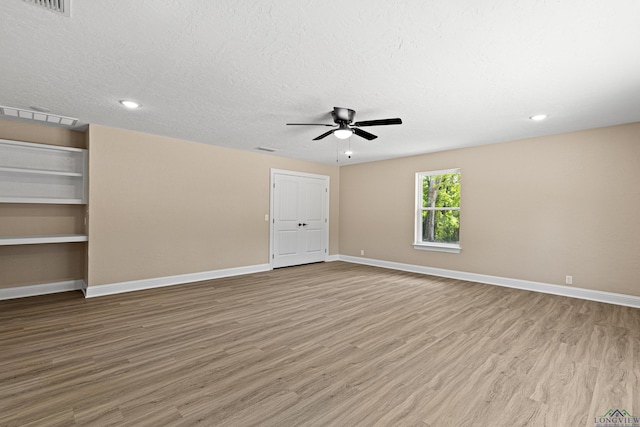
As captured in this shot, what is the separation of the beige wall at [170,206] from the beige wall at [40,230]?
58 cm

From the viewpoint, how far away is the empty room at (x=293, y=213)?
1.94 m

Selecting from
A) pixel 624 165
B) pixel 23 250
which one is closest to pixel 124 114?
pixel 23 250

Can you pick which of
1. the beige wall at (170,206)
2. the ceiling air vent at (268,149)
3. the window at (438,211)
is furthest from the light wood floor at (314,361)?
the ceiling air vent at (268,149)

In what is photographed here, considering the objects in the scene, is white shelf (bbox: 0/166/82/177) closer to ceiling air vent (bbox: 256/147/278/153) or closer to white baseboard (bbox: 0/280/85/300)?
white baseboard (bbox: 0/280/85/300)

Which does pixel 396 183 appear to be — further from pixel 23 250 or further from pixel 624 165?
pixel 23 250

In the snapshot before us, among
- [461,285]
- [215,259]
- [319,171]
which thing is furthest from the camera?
[319,171]

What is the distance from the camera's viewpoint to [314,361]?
8.09 ft

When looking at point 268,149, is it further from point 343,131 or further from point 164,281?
point 164,281

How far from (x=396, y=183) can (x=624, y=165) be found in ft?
11.8

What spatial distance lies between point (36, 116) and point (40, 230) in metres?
1.66

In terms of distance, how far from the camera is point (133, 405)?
6.16 feet

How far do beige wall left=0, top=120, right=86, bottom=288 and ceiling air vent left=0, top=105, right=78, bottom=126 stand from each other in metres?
0.32

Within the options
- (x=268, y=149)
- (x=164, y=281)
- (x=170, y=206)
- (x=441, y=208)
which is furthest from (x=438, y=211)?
(x=164, y=281)

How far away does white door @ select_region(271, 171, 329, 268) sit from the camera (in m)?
6.54
